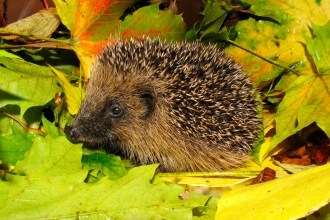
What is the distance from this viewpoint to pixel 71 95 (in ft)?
7.36

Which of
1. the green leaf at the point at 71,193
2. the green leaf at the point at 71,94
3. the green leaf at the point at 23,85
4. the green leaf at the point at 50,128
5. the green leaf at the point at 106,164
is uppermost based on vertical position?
the green leaf at the point at 23,85

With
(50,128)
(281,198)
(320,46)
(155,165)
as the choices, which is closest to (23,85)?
(50,128)

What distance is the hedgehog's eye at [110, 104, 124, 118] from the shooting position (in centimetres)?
228

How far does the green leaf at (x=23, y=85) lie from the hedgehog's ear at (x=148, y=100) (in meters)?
0.44

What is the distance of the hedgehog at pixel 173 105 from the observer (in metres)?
2.19

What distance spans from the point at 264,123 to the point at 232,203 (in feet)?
2.26

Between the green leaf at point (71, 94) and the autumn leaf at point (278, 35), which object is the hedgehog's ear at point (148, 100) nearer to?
the green leaf at point (71, 94)

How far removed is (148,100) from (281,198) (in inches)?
32.1

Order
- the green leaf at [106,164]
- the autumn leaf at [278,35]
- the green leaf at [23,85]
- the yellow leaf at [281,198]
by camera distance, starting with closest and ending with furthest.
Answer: the yellow leaf at [281,198] < the green leaf at [23,85] < the green leaf at [106,164] < the autumn leaf at [278,35]

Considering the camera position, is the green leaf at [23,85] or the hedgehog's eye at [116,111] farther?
the hedgehog's eye at [116,111]

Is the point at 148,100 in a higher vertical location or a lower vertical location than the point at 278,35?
lower

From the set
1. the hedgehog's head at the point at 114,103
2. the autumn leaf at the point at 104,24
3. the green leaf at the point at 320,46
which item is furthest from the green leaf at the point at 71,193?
the green leaf at the point at 320,46

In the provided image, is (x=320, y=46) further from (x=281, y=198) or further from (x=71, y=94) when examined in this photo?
(x=71, y=94)

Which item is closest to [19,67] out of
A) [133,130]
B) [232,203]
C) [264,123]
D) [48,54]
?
[48,54]
